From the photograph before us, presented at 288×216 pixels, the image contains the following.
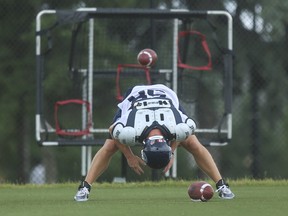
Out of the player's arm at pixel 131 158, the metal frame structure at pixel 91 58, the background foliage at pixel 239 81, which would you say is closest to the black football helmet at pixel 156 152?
the player's arm at pixel 131 158

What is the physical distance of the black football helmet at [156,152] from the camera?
32.0 ft

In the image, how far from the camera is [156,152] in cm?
975

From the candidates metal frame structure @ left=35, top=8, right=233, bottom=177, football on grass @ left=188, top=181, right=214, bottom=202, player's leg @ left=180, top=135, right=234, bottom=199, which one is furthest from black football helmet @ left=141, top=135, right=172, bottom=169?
metal frame structure @ left=35, top=8, right=233, bottom=177

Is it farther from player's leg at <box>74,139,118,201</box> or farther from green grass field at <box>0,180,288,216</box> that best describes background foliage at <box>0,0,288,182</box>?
player's leg at <box>74,139,118,201</box>

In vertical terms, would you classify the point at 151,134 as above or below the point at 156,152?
above

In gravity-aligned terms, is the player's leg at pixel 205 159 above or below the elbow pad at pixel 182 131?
below

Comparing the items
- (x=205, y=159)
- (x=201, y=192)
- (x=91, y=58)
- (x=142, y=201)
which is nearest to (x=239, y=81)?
(x=91, y=58)

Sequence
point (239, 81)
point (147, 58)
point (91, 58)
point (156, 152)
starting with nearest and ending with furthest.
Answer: point (156, 152), point (147, 58), point (91, 58), point (239, 81)

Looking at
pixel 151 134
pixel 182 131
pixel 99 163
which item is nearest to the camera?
pixel 151 134

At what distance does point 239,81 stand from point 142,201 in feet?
25.2

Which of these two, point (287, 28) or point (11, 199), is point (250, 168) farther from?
point (11, 199)

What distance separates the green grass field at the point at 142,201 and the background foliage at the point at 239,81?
10.2ft

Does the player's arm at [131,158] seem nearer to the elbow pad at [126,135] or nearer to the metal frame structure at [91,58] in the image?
the elbow pad at [126,135]

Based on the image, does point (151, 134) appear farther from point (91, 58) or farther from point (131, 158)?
point (91, 58)
